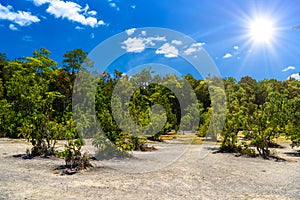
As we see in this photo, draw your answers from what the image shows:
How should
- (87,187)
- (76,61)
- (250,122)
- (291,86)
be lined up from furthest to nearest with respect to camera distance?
(291,86), (76,61), (250,122), (87,187)

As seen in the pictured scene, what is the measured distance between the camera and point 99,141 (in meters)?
11.5

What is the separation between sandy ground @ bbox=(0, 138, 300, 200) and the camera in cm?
605

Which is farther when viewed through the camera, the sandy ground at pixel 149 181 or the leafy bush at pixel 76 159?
the leafy bush at pixel 76 159

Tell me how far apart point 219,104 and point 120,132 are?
9457 mm

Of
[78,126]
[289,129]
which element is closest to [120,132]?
[78,126]

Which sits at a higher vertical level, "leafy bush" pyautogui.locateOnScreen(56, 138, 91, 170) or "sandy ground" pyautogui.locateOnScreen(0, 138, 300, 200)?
"leafy bush" pyautogui.locateOnScreen(56, 138, 91, 170)

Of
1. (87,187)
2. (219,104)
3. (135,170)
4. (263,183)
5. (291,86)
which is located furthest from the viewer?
(291,86)

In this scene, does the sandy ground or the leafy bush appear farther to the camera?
the leafy bush

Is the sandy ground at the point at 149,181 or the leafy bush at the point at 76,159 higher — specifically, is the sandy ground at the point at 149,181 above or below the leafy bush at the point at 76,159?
below

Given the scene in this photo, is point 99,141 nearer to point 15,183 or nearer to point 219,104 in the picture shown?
point 15,183

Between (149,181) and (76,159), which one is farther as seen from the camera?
(76,159)

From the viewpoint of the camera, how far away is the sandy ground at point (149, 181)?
19.8 ft

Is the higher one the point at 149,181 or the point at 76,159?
the point at 76,159

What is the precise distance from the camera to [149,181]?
733cm
